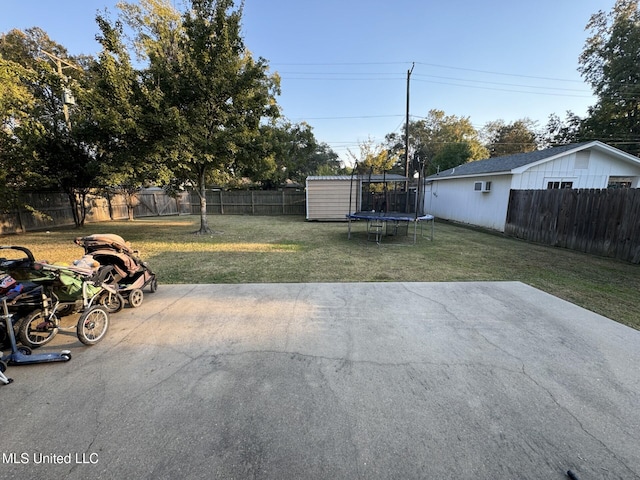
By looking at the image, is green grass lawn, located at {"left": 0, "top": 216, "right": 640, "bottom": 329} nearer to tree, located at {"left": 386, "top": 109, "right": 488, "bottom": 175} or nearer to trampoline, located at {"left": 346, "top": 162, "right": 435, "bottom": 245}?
trampoline, located at {"left": 346, "top": 162, "right": 435, "bottom": 245}

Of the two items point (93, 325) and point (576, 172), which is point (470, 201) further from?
point (93, 325)

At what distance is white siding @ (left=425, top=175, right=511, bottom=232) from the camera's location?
10820mm

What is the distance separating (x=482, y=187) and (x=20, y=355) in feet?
45.7

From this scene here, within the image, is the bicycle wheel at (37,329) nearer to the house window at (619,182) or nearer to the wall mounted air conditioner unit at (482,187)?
the wall mounted air conditioner unit at (482,187)

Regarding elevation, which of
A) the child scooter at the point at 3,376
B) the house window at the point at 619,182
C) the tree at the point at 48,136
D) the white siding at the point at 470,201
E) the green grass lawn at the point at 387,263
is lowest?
the green grass lawn at the point at 387,263

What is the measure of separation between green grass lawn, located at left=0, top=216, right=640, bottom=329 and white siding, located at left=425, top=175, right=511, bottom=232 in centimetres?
262

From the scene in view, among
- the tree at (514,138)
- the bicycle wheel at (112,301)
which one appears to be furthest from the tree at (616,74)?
the bicycle wheel at (112,301)

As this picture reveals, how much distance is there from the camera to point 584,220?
7.27 metres

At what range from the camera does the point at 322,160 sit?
115 feet

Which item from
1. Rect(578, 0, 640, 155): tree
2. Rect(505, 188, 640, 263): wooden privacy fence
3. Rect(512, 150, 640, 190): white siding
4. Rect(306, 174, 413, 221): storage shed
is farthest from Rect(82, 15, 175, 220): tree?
Rect(578, 0, 640, 155): tree

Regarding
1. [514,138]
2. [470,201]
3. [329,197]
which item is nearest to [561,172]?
[470,201]

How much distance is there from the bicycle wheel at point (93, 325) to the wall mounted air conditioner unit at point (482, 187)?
518 inches

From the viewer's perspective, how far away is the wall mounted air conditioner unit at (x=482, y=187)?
455 inches

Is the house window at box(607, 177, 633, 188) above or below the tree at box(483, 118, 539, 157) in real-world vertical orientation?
below
